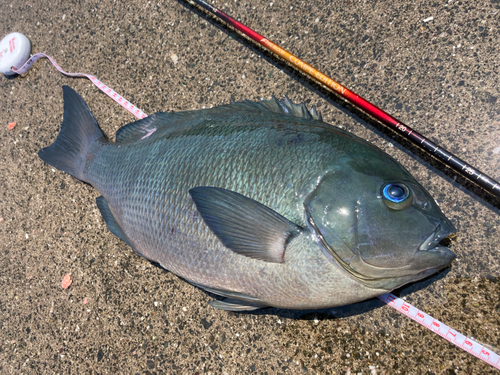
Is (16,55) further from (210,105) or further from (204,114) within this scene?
(204,114)

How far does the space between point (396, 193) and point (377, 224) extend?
13cm

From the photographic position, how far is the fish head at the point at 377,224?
3.30 ft

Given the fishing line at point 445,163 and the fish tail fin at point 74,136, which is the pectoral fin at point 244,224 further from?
the fish tail fin at point 74,136

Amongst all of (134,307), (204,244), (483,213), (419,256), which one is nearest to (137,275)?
(134,307)

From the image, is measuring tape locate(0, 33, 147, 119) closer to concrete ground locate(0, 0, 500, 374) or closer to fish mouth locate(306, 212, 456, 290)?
concrete ground locate(0, 0, 500, 374)

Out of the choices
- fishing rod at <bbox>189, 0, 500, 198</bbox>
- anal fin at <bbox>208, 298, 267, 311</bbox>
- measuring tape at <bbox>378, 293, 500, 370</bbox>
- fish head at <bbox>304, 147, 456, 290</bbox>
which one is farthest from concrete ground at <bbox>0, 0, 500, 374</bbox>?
fish head at <bbox>304, 147, 456, 290</bbox>

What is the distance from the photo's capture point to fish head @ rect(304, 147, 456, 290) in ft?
3.30

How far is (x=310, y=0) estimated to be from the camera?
1.74 meters

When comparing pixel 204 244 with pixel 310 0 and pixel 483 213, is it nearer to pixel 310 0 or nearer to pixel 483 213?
pixel 483 213

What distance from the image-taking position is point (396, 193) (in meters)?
1.02

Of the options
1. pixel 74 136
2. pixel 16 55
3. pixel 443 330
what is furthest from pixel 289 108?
pixel 16 55

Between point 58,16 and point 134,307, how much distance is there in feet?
8.27

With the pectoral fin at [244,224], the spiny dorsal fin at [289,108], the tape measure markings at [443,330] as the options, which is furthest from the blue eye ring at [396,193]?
the tape measure markings at [443,330]

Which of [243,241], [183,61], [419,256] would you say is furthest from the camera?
[183,61]
